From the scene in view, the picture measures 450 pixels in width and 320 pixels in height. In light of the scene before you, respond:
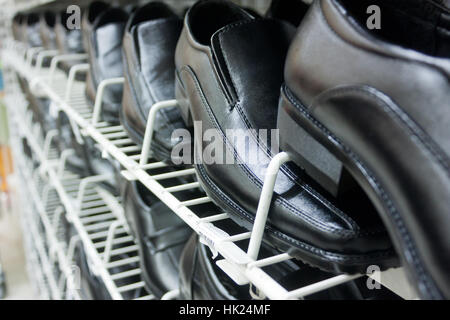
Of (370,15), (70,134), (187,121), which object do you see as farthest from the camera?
(70,134)

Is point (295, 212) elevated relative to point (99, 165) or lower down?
elevated

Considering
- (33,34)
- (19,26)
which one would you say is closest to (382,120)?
(33,34)

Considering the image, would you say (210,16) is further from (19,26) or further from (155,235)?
(19,26)

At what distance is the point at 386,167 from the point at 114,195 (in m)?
1.11

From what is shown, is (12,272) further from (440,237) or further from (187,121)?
(440,237)

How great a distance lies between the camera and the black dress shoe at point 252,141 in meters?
0.44

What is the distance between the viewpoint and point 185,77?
67 centimetres

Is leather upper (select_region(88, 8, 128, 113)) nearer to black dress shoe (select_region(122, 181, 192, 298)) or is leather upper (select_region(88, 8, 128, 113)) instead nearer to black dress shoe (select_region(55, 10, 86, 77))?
black dress shoe (select_region(122, 181, 192, 298))

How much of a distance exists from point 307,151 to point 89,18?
908 mm

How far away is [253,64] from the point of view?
60 cm

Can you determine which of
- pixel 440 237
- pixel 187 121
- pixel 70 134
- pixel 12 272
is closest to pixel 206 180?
pixel 187 121

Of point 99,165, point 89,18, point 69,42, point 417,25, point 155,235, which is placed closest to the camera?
point 417,25

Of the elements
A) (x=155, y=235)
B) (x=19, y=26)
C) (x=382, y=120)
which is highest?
(x=382, y=120)

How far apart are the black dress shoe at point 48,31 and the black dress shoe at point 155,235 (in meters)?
0.94
